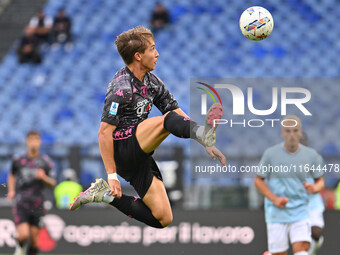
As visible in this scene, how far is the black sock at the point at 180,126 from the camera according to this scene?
479cm

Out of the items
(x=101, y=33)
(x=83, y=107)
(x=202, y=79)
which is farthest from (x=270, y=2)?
(x=83, y=107)

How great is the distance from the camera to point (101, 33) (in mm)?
15953

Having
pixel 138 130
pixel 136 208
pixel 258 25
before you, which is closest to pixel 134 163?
pixel 138 130

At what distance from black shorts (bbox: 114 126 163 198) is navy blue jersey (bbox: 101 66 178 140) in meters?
0.08

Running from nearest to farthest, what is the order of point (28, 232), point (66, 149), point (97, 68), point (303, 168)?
1. point (303, 168)
2. point (28, 232)
3. point (66, 149)
4. point (97, 68)

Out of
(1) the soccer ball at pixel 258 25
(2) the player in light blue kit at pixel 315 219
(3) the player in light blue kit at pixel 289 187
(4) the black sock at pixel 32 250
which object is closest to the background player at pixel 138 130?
(1) the soccer ball at pixel 258 25

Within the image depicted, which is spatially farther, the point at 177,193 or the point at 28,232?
the point at 177,193

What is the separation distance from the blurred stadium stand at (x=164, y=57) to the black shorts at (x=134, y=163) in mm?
7967

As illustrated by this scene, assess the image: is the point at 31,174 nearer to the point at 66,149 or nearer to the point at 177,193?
the point at 66,149

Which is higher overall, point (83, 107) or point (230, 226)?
point (83, 107)

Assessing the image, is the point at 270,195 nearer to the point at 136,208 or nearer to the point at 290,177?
the point at 290,177

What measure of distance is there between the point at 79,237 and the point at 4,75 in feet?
23.9

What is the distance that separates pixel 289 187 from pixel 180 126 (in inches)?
102

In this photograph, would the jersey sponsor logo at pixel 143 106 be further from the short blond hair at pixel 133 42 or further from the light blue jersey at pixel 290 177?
the light blue jersey at pixel 290 177
